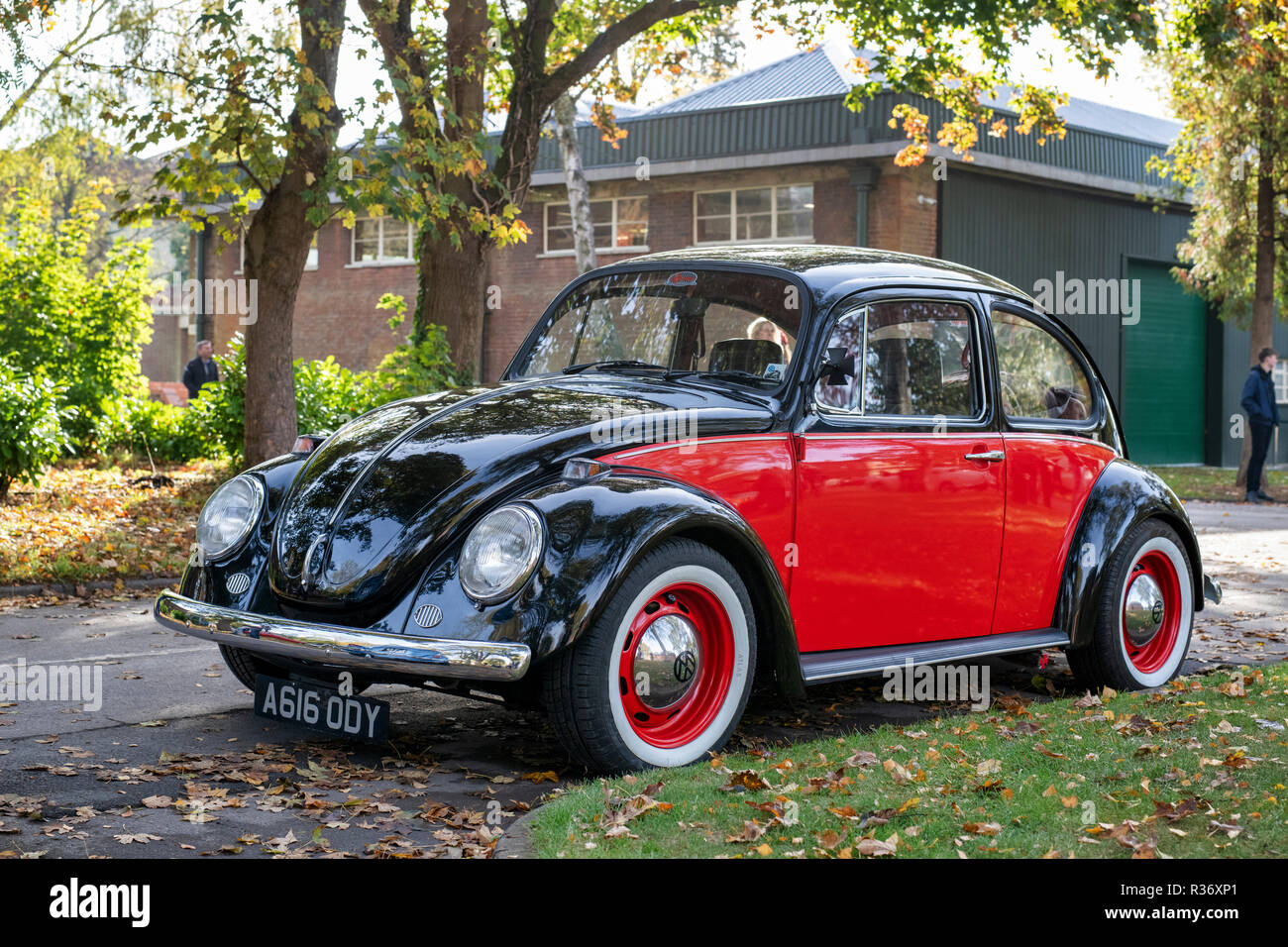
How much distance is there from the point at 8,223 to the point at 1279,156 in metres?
19.2

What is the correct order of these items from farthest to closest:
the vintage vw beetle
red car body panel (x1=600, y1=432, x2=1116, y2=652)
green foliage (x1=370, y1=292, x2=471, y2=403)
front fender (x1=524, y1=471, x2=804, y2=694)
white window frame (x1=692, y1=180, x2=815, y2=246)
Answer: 1. white window frame (x1=692, y1=180, x2=815, y2=246)
2. green foliage (x1=370, y1=292, x2=471, y2=403)
3. red car body panel (x1=600, y1=432, x2=1116, y2=652)
4. the vintage vw beetle
5. front fender (x1=524, y1=471, x2=804, y2=694)

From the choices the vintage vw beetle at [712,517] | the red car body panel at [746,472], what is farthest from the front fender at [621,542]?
the red car body panel at [746,472]

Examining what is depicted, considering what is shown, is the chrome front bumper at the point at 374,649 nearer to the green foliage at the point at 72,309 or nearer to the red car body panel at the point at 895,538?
the red car body panel at the point at 895,538

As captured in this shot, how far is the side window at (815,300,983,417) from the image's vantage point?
581 centimetres

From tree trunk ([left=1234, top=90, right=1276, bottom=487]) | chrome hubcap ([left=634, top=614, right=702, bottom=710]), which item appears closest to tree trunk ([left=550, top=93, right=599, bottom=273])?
tree trunk ([left=1234, top=90, right=1276, bottom=487])

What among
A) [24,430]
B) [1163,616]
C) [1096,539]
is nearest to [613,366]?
[1096,539]

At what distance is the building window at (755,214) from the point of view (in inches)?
974

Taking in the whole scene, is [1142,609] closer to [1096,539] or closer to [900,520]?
[1096,539]

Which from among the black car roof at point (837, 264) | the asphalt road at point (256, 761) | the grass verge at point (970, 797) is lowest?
the asphalt road at point (256, 761)

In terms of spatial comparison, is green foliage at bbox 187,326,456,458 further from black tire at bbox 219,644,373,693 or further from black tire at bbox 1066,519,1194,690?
black tire at bbox 1066,519,1194,690

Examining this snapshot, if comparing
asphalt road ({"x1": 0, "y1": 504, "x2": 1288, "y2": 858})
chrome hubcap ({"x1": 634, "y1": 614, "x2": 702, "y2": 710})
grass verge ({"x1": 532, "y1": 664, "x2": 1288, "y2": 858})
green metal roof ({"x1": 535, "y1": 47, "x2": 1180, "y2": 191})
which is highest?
green metal roof ({"x1": 535, "y1": 47, "x2": 1180, "y2": 191})

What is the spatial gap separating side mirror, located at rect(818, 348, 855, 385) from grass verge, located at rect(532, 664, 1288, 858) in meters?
1.43

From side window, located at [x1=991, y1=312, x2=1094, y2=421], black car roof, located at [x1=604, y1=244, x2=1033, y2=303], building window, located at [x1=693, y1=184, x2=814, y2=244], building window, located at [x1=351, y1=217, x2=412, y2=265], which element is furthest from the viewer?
building window, located at [x1=351, y1=217, x2=412, y2=265]

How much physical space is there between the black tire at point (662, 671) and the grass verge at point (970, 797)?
0.47 ft
